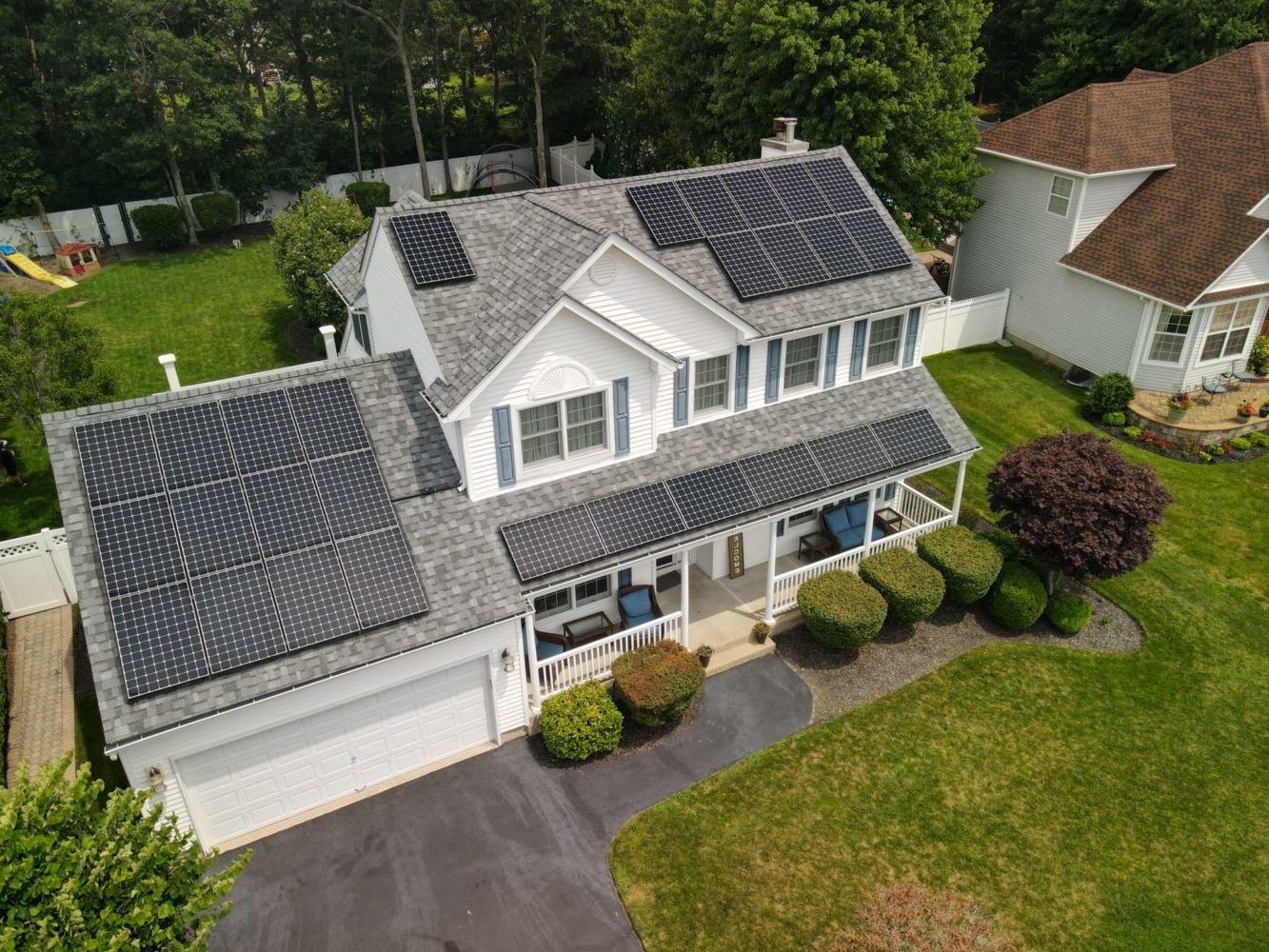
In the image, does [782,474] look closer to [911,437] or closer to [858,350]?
[911,437]

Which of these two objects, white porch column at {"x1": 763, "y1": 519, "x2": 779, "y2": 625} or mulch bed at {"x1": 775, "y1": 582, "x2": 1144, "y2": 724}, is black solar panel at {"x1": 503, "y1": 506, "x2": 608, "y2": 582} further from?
mulch bed at {"x1": 775, "y1": 582, "x2": 1144, "y2": 724}

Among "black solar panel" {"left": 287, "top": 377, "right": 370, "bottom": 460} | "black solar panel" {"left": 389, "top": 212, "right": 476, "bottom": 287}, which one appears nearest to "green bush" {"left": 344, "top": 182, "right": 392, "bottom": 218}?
"black solar panel" {"left": 389, "top": 212, "right": 476, "bottom": 287}

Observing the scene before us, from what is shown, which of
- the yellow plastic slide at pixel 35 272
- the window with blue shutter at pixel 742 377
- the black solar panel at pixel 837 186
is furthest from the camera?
the yellow plastic slide at pixel 35 272

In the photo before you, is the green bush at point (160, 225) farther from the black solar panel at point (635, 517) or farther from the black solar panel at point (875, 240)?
the black solar panel at point (635, 517)

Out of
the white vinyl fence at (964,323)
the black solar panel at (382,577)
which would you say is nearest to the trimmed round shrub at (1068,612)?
the white vinyl fence at (964,323)

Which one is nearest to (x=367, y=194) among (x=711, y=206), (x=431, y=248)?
(x=711, y=206)

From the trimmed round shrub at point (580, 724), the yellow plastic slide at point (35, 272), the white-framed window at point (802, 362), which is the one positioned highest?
the white-framed window at point (802, 362)
